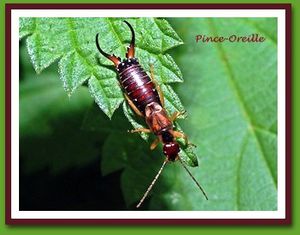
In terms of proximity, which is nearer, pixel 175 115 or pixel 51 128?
pixel 175 115

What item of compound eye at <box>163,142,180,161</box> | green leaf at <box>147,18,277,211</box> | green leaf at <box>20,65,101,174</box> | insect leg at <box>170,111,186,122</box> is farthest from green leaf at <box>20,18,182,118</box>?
green leaf at <box>20,65,101,174</box>

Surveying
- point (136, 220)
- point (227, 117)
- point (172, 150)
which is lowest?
point (136, 220)

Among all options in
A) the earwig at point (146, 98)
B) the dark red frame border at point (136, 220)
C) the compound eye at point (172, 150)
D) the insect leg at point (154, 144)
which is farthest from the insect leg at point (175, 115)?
the dark red frame border at point (136, 220)

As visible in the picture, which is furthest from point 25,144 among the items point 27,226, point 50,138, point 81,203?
point 27,226

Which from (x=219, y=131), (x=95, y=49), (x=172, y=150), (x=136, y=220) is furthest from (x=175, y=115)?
(x=219, y=131)

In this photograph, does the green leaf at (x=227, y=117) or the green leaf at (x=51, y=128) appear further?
the green leaf at (x=51, y=128)

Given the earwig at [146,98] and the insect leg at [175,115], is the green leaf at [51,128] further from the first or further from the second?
the insect leg at [175,115]

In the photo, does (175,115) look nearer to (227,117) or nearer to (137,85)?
(137,85)

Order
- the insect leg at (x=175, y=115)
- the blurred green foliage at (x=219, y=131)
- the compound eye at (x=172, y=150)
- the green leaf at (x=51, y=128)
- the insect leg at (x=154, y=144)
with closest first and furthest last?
the insect leg at (x=175, y=115), the compound eye at (x=172, y=150), the insect leg at (x=154, y=144), the blurred green foliage at (x=219, y=131), the green leaf at (x=51, y=128)
